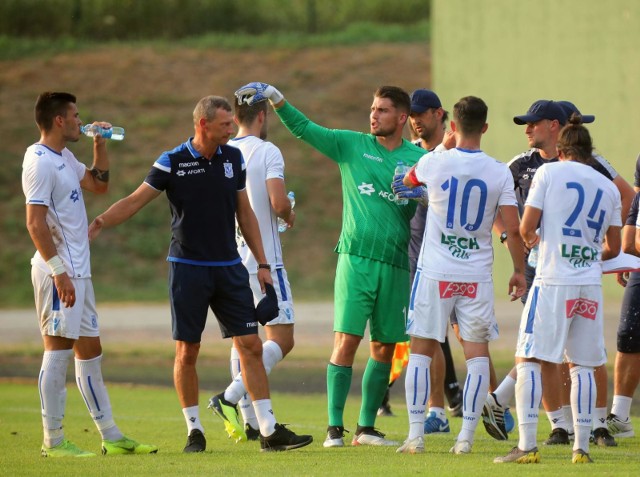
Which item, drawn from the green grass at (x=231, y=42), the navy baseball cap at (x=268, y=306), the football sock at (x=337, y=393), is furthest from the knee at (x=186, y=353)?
the green grass at (x=231, y=42)

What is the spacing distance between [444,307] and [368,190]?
1.19 metres

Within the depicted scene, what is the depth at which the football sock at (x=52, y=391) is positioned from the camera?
838 centimetres

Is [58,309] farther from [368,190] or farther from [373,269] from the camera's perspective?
[368,190]

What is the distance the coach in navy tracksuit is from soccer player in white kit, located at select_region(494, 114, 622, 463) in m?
1.61

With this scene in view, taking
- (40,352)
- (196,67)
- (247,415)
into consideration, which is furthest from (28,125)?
(247,415)

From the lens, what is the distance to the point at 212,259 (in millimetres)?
8344

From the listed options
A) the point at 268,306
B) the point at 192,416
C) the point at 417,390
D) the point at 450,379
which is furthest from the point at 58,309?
the point at 450,379

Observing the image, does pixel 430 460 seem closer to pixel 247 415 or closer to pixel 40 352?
pixel 247 415

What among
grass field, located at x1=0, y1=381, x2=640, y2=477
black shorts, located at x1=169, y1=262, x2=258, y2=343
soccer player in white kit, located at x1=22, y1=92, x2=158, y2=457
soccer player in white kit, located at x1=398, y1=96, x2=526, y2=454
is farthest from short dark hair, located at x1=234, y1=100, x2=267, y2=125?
grass field, located at x1=0, y1=381, x2=640, y2=477

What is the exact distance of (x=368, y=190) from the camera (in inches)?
348

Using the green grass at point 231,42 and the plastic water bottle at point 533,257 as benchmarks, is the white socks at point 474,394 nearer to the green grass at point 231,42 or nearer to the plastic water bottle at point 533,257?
the plastic water bottle at point 533,257

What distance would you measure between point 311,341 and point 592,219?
1207cm

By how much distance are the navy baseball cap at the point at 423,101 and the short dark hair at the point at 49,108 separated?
2.73 m

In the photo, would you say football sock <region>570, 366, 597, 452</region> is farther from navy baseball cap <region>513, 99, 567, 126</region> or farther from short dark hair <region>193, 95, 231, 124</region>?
short dark hair <region>193, 95, 231, 124</region>
